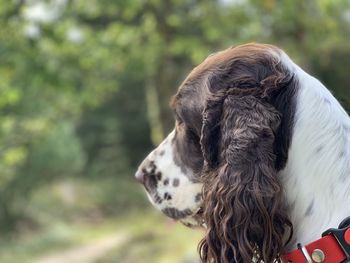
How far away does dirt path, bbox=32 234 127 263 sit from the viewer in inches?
508

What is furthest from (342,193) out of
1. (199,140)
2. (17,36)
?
(17,36)

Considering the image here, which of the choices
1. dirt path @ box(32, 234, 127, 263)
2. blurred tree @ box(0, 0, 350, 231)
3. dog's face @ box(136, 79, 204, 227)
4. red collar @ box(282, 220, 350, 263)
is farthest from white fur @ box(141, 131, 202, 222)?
dirt path @ box(32, 234, 127, 263)

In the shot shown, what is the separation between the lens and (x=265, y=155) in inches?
91.3

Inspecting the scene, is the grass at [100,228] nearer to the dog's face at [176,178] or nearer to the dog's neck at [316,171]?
the dog's face at [176,178]

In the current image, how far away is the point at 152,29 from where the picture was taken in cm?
1204

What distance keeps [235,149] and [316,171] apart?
1.05 feet

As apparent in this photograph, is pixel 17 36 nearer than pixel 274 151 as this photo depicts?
No

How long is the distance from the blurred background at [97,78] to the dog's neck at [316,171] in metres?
0.50

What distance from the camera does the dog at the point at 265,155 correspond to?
7.48 ft

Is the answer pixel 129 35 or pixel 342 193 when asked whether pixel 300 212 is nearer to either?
pixel 342 193

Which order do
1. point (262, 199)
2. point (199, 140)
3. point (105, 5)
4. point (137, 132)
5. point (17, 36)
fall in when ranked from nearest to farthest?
point (262, 199), point (199, 140), point (17, 36), point (105, 5), point (137, 132)

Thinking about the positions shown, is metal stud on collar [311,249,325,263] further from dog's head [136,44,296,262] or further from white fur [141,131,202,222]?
white fur [141,131,202,222]

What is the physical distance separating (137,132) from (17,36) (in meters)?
13.9

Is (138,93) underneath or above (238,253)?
above
